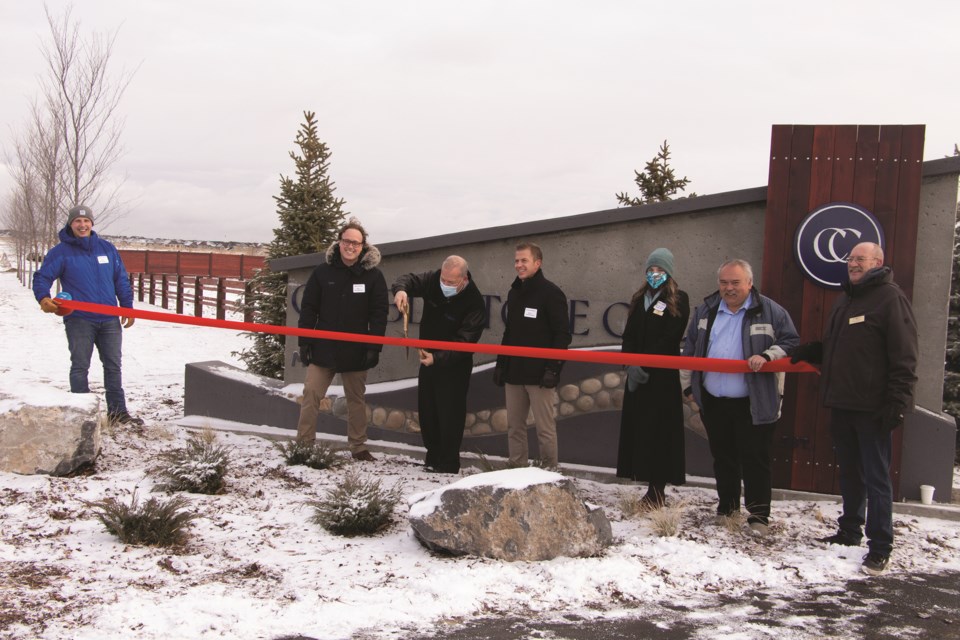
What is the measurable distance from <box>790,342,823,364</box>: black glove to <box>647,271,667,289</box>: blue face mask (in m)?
0.95

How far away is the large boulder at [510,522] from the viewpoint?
4.46 metres

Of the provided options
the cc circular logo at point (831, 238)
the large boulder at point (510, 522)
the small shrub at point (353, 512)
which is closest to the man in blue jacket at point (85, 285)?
the small shrub at point (353, 512)

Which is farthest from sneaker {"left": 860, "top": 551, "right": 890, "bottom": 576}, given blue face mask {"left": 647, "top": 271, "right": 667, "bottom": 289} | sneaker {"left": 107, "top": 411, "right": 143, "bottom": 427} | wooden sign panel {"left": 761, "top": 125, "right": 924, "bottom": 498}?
sneaker {"left": 107, "top": 411, "right": 143, "bottom": 427}

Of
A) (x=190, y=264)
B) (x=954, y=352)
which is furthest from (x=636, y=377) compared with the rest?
(x=190, y=264)

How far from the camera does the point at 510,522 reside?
4484 mm

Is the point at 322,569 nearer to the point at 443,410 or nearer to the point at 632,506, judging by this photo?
the point at 632,506

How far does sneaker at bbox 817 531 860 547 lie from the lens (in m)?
4.98

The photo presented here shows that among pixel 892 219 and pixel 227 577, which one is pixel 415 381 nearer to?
pixel 227 577

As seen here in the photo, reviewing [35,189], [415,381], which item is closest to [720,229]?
[415,381]

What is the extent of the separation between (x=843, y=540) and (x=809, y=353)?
1.18 metres

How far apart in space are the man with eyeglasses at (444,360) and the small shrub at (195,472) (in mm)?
1716

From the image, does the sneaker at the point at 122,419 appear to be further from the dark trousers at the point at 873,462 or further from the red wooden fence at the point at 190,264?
the red wooden fence at the point at 190,264

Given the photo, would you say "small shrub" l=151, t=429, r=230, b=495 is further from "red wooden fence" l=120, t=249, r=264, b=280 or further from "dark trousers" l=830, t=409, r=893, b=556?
"red wooden fence" l=120, t=249, r=264, b=280

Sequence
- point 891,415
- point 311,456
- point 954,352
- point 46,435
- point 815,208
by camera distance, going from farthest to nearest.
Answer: point 954,352 → point 311,456 → point 815,208 → point 46,435 → point 891,415
